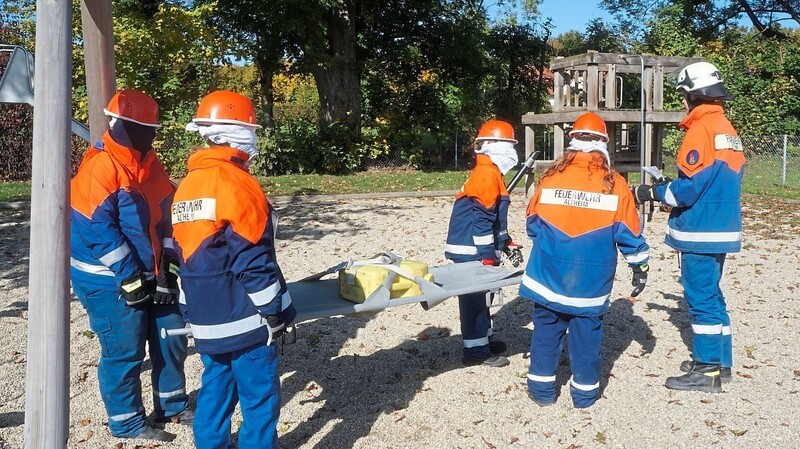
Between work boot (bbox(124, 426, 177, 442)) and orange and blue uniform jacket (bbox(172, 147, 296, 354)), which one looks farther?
work boot (bbox(124, 426, 177, 442))

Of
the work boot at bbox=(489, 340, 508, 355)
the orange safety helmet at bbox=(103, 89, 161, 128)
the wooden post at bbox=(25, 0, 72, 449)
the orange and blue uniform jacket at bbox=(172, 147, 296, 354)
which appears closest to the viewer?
the wooden post at bbox=(25, 0, 72, 449)

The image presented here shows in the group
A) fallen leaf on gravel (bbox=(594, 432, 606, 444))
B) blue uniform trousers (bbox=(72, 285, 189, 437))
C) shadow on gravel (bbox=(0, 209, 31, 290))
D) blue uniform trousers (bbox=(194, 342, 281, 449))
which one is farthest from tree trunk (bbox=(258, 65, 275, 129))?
blue uniform trousers (bbox=(194, 342, 281, 449))

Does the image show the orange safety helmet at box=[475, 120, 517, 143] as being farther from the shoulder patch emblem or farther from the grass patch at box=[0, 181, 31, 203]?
the grass patch at box=[0, 181, 31, 203]

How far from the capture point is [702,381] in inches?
213

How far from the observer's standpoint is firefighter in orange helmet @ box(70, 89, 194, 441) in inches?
168

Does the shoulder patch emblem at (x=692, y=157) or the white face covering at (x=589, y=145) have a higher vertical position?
the white face covering at (x=589, y=145)

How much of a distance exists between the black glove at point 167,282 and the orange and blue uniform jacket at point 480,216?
227 centimetres

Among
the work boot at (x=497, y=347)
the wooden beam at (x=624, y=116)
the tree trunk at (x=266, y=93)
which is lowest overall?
the work boot at (x=497, y=347)

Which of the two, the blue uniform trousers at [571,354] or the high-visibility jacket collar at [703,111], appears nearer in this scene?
the blue uniform trousers at [571,354]

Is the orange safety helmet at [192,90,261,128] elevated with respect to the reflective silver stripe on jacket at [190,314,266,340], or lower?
elevated

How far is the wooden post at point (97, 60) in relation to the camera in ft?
21.0

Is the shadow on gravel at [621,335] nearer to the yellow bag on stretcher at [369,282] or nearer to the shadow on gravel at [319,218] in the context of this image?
the yellow bag on stretcher at [369,282]

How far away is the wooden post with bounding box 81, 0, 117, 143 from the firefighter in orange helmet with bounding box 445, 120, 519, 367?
10.3 ft

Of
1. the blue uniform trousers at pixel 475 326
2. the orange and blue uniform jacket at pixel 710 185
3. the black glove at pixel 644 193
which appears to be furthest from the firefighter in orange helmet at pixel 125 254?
the orange and blue uniform jacket at pixel 710 185
